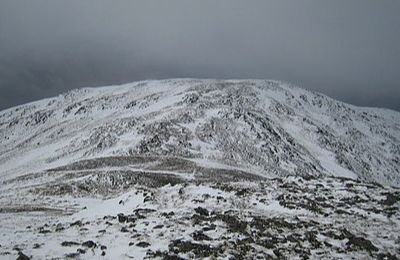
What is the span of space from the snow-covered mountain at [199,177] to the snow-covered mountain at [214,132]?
0.66 m

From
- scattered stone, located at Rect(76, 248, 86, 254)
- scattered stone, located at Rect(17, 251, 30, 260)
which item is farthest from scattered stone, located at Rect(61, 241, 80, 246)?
scattered stone, located at Rect(17, 251, 30, 260)

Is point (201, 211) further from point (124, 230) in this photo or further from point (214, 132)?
point (214, 132)

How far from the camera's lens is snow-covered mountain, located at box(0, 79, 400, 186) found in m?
106

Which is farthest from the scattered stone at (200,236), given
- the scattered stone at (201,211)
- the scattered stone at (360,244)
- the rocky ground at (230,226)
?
the scattered stone at (360,244)

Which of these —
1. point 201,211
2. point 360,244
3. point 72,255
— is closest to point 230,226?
point 201,211

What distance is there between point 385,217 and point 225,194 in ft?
34.1

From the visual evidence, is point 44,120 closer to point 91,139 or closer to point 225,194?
point 91,139

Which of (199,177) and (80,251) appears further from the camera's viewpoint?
(199,177)

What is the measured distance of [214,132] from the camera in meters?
117

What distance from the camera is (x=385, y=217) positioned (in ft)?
75.5

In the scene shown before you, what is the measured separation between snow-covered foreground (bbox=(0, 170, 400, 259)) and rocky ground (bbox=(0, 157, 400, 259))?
0.15 ft

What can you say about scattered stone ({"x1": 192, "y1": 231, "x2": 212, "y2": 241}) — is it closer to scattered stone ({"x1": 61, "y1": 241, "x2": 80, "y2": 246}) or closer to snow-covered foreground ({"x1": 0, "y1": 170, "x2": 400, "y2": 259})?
snow-covered foreground ({"x1": 0, "y1": 170, "x2": 400, "y2": 259})

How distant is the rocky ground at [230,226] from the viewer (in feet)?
54.4

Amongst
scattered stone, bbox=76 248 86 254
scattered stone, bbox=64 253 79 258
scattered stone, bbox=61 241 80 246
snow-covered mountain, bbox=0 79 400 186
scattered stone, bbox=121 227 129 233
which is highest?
snow-covered mountain, bbox=0 79 400 186
